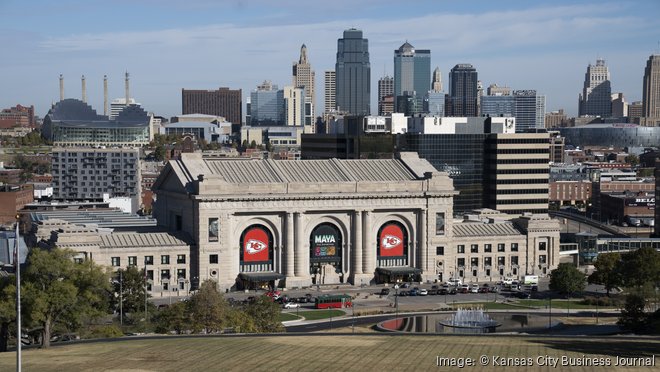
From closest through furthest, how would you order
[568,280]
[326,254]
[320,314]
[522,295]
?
[320,314]
[568,280]
[522,295]
[326,254]

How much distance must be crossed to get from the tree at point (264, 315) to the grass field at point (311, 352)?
16.1 metres

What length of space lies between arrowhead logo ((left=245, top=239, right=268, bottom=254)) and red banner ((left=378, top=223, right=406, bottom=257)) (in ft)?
47.0

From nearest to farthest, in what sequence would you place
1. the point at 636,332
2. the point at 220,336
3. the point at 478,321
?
the point at 220,336 < the point at 636,332 < the point at 478,321

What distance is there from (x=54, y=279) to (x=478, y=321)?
42609 millimetres

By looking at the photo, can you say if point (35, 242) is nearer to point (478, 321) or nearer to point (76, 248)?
point (76, 248)

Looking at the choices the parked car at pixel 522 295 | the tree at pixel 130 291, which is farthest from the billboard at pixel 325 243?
the tree at pixel 130 291

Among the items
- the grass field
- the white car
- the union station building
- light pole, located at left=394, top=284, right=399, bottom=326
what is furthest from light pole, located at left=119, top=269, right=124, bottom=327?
light pole, located at left=394, top=284, right=399, bottom=326

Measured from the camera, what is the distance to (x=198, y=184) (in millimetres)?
131125

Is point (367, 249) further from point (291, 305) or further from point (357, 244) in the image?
point (291, 305)

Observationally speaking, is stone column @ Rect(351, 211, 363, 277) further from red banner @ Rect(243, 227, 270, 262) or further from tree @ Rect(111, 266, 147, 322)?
tree @ Rect(111, 266, 147, 322)

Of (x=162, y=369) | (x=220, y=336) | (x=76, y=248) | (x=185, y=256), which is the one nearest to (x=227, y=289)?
(x=185, y=256)

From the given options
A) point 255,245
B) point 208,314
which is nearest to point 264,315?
point 208,314

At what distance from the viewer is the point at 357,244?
138m

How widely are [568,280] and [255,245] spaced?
35208 millimetres
